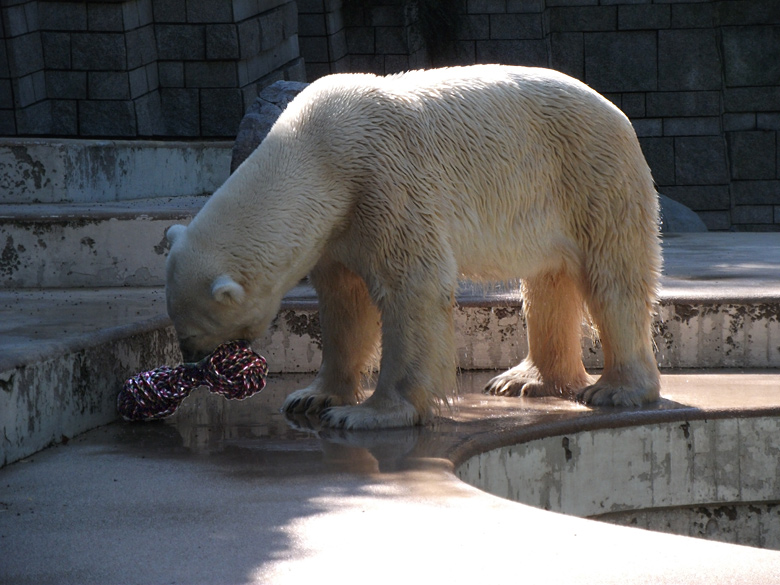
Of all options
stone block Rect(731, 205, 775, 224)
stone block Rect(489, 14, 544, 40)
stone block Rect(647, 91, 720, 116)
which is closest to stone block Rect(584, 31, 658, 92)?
stone block Rect(647, 91, 720, 116)

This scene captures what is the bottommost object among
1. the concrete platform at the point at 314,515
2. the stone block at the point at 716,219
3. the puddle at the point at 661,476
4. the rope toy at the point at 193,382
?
the puddle at the point at 661,476

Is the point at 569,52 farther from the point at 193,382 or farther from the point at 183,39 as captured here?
the point at 193,382

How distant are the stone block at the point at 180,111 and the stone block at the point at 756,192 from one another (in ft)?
21.3

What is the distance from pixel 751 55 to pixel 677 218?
310 cm

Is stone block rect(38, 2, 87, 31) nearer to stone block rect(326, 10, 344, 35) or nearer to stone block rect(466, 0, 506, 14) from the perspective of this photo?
stone block rect(326, 10, 344, 35)

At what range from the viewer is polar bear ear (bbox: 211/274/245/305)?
371cm

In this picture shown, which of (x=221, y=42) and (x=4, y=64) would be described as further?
(x=221, y=42)

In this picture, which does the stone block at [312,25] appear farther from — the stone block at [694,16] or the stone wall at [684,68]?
the stone block at [694,16]

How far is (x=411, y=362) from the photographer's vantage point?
399 centimetres

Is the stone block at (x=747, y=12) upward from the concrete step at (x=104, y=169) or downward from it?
upward

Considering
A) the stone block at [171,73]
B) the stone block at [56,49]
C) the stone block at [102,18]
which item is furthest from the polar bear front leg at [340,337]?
the stone block at [171,73]

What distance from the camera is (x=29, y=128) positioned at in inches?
422

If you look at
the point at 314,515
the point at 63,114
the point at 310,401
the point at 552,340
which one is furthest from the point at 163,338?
the point at 63,114

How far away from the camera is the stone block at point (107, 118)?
1095cm
